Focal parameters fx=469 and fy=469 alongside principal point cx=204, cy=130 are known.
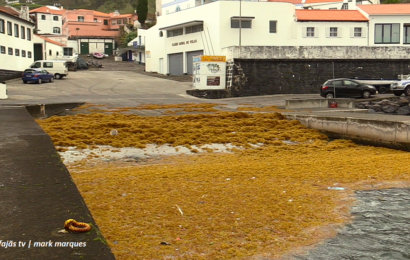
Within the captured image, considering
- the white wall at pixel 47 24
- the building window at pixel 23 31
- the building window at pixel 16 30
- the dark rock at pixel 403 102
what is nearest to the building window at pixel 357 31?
the dark rock at pixel 403 102

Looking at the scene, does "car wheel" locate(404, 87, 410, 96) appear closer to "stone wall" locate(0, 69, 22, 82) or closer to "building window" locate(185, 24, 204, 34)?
"building window" locate(185, 24, 204, 34)

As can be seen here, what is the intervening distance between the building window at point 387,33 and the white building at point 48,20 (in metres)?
70.2

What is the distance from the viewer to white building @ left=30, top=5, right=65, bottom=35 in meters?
94.6

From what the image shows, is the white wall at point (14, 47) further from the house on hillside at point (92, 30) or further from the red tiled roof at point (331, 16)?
the house on hillside at point (92, 30)

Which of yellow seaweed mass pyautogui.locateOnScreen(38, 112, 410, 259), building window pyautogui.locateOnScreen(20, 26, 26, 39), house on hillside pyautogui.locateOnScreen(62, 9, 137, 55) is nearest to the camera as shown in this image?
yellow seaweed mass pyautogui.locateOnScreen(38, 112, 410, 259)

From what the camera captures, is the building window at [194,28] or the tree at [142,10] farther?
the tree at [142,10]

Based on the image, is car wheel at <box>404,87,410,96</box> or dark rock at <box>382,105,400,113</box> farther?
car wheel at <box>404,87,410,96</box>

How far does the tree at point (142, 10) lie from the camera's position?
80375mm

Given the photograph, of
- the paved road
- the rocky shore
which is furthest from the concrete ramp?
the paved road

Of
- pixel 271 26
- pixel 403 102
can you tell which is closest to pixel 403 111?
pixel 403 102

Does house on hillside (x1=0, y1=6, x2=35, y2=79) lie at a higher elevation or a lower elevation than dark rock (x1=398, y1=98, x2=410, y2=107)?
higher

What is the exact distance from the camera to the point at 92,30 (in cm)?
8688

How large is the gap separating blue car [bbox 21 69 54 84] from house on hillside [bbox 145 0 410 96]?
15.2 metres

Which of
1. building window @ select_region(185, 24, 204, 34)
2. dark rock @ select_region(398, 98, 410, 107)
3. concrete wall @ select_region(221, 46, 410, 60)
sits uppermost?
building window @ select_region(185, 24, 204, 34)
